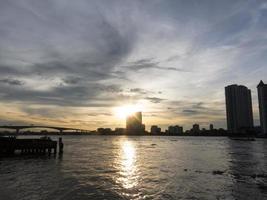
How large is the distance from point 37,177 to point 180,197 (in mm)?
19139

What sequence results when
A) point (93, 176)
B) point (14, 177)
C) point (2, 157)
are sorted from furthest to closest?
1. point (2, 157)
2. point (93, 176)
3. point (14, 177)

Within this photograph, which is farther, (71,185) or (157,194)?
(71,185)

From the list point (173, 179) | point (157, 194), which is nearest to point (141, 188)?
point (157, 194)

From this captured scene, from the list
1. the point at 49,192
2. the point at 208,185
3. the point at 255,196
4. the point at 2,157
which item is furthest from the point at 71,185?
the point at 2,157

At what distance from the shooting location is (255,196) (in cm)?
2573

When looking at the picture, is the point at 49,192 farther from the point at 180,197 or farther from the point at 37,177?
the point at 180,197

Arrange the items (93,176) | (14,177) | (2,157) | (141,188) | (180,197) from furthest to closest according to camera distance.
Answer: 1. (2,157)
2. (93,176)
3. (14,177)
4. (141,188)
5. (180,197)

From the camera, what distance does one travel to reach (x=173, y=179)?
113ft

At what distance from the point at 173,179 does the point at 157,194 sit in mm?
8733

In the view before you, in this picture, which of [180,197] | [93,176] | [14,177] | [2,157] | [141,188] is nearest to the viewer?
[180,197]

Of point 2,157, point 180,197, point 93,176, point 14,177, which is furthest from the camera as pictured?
point 2,157

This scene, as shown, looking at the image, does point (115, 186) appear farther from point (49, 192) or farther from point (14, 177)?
point (14, 177)

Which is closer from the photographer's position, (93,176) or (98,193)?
(98,193)

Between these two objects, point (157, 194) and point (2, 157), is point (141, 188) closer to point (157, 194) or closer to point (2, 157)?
point (157, 194)
